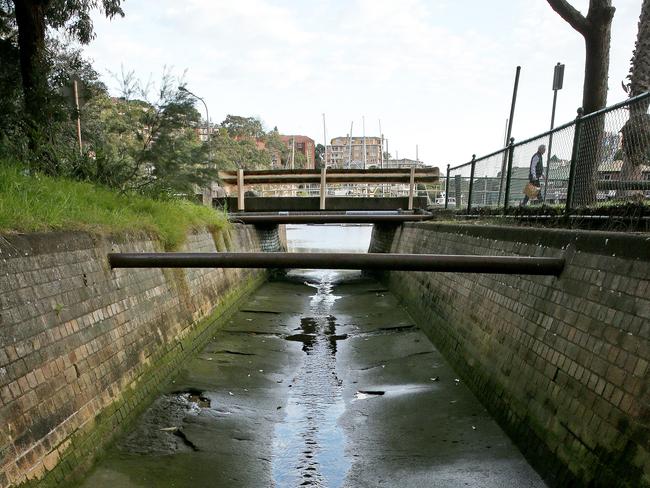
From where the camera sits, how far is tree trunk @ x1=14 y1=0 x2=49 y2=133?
10016mm

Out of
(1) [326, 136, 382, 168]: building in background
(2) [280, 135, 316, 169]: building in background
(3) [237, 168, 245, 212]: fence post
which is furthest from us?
(1) [326, 136, 382, 168]: building in background

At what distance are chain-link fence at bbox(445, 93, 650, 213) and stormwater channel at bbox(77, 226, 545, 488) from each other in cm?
315

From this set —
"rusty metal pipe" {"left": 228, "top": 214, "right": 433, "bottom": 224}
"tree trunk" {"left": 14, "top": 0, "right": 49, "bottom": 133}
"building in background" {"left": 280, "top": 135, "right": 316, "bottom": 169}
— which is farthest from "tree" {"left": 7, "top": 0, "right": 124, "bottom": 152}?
"building in background" {"left": 280, "top": 135, "right": 316, "bottom": 169}

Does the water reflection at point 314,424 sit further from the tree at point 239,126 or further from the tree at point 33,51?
the tree at point 239,126

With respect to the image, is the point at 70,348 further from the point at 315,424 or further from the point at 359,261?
the point at 359,261

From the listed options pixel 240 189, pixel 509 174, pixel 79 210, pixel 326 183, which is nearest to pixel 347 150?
pixel 326 183

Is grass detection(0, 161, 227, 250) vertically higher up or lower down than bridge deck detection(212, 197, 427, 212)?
higher up

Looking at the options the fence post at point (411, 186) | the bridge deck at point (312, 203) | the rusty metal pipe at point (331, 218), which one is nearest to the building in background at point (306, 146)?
the bridge deck at point (312, 203)

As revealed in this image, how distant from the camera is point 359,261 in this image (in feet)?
20.4

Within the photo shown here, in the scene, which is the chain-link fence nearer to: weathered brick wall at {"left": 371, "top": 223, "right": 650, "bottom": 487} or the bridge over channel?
weathered brick wall at {"left": 371, "top": 223, "right": 650, "bottom": 487}

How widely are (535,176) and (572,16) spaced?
3.84 meters

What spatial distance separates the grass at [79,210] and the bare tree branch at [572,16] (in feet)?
28.6

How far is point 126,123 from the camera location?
11.5 meters

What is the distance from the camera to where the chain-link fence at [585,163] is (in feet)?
20.0
